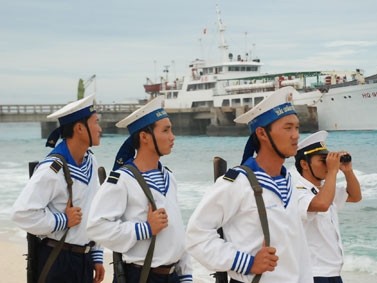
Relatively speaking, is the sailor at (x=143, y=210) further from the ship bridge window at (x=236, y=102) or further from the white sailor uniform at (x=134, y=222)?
the ship bridge window at (x=236, y=102)

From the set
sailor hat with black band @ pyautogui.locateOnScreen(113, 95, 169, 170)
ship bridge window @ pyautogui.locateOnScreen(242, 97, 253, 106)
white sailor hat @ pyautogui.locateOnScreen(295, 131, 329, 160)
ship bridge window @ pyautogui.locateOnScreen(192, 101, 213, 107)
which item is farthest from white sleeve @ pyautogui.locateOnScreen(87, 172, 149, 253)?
ship bridge window @ pyautogui.locateOnScreen(192, 101, 213, 107)

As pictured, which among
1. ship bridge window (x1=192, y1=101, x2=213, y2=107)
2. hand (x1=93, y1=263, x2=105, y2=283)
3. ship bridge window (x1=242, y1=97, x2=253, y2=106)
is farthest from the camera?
ship bridge window (x1=192, y1=101, x2=213, y2=107)

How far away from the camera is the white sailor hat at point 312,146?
423 cm

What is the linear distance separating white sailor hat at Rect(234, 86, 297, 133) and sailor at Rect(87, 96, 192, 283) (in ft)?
2.20

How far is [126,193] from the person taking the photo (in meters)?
3.54

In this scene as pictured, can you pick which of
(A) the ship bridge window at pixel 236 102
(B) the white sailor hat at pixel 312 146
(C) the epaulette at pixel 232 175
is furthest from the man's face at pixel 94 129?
(A) the ship bridge window at pixel 236 102

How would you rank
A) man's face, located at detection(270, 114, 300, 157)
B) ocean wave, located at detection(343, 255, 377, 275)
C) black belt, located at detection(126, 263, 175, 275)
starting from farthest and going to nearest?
ocean wave, located at detection(343, 255, 377, 275) → black belt, located at detection(126, 263, 175, 275) → man's face, located at detection(270, 114, 300, 157)

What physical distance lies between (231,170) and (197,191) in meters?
18.0

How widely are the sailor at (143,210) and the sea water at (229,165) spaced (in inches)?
43.6

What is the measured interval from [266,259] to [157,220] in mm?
741

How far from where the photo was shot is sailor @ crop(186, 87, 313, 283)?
3020 mm

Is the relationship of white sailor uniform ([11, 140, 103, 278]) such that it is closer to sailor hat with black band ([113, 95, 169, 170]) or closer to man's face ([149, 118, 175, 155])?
sailor hat with black band ([113, 95, 169, 170])

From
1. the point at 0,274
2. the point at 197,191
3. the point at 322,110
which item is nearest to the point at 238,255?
the point at 0,274

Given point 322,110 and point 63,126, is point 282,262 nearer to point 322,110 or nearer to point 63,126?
point 63,126
